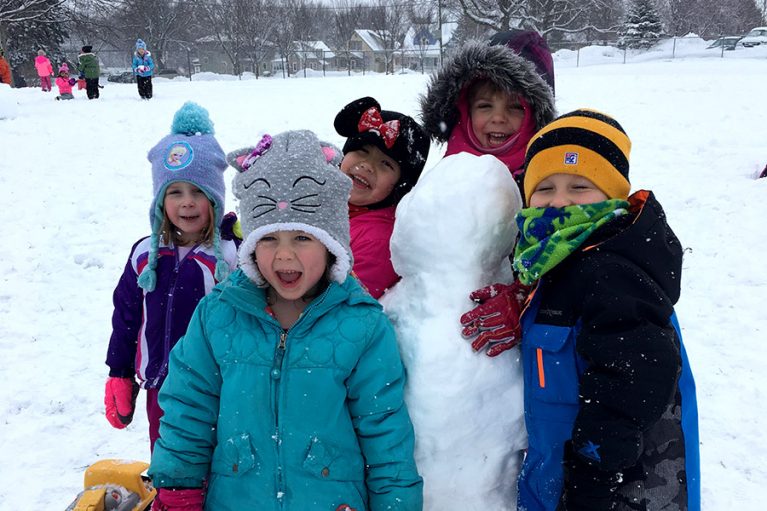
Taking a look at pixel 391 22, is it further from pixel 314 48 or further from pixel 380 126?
pixel 380 126

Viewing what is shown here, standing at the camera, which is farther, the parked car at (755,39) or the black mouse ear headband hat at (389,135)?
the parked car at (755,39)

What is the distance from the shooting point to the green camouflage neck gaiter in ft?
5.28

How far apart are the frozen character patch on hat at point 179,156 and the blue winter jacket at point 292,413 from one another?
910mm

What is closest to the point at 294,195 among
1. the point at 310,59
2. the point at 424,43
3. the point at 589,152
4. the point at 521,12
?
the point at 589,152

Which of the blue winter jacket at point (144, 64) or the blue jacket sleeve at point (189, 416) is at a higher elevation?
the blue winter jacket at point (144, 64)

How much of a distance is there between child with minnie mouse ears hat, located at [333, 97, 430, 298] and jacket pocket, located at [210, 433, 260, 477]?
0.88m

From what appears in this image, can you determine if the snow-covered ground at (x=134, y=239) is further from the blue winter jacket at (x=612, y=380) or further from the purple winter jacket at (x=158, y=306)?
the purple winter jacket at (x=158, y=306)

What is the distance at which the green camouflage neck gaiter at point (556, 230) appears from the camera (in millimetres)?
1610

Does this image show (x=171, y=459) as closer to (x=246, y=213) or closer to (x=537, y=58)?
(x=246, y=213)

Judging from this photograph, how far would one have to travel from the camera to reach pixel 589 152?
1.70 m

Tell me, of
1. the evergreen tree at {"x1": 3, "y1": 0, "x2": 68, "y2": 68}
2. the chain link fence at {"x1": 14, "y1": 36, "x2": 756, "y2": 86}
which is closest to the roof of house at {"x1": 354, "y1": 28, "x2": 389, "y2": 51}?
the chain link fence at {"x1": 14, "y1": 36, "x2": 756, "y2": 86}

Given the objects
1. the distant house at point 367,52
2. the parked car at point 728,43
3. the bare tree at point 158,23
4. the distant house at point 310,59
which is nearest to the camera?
the parked car at point 728,43

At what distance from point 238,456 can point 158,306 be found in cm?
102

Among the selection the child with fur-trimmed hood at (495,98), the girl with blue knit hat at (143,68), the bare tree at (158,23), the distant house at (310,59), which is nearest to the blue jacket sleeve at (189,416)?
the child with fur-trimmed hood at (495,98)
